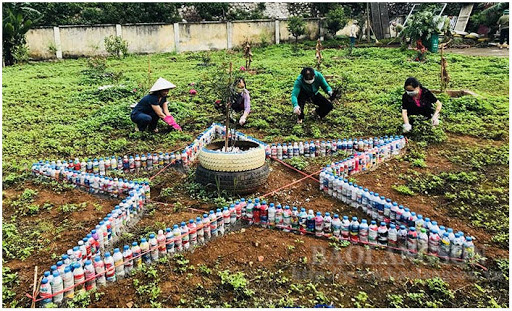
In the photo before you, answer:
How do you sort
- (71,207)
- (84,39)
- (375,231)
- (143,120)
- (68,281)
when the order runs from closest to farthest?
(68,281) → (375,231) → (71,207) → (143,120) → (84,39)

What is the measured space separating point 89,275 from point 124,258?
36cm

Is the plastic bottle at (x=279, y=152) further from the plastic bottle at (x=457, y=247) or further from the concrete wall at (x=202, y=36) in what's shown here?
the concrete wall at (x=202, y=36)

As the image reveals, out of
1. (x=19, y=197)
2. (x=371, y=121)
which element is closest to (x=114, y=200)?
(x=19, y=197)

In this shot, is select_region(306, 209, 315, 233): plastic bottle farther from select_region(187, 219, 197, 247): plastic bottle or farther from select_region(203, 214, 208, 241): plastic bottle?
select_region(187, 219, 197, 247): plastic bottle

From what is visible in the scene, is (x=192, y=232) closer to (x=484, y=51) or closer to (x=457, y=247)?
(x=457, y=247)

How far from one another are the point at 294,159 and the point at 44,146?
471 centimetres

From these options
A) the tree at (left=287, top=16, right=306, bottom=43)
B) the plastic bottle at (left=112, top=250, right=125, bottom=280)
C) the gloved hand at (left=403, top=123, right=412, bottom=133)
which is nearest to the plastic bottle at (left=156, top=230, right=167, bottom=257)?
the plastic bottle at (left=112, top=250, right=125, bottom=280)

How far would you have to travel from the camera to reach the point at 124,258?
4.13 m

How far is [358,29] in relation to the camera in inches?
1010

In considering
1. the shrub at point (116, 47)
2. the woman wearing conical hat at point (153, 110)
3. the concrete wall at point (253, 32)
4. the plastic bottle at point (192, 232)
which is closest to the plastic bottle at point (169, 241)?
the plastic bottle at point (192, 232)

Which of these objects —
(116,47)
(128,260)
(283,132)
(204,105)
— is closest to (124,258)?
(128,260)

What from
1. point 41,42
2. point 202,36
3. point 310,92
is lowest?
point 310,92

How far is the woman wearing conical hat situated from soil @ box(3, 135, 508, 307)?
2.56m

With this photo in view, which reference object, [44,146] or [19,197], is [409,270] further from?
[44,146]
